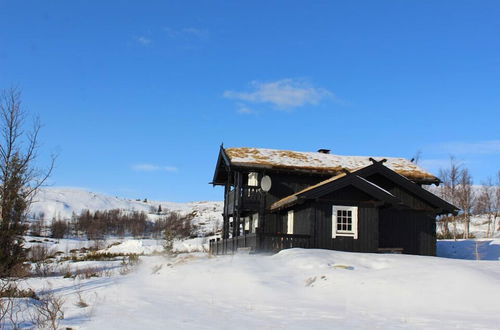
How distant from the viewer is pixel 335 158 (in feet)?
92.2

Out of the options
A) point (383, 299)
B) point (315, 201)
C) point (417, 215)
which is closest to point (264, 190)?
point (315, 201)

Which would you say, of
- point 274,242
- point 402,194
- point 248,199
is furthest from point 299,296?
point 248,199

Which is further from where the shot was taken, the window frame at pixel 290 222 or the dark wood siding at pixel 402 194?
the dark wood siding at pixel 402 194

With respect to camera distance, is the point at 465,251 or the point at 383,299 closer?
the point at 383,299

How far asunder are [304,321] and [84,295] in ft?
18.5

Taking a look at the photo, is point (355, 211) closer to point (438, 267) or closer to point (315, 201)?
point (315, 201)

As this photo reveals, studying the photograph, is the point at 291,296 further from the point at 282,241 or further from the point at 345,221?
the point at 345,221

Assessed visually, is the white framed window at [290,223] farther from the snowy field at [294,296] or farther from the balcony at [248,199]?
the snowy field at [294,296]

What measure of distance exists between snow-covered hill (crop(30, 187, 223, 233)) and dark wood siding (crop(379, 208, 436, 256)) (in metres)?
73.2

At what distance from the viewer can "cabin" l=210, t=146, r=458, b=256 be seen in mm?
20109

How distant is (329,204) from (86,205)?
120743mm

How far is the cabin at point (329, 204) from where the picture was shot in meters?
20.1

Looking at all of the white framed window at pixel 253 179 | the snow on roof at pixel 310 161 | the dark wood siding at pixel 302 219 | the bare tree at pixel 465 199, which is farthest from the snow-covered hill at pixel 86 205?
the dark wood siding at pixel 302 219

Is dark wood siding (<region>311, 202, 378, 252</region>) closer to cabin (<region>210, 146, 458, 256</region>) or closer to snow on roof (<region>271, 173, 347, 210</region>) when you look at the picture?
cabin (<region>210, 146, 458, 256</region>)
